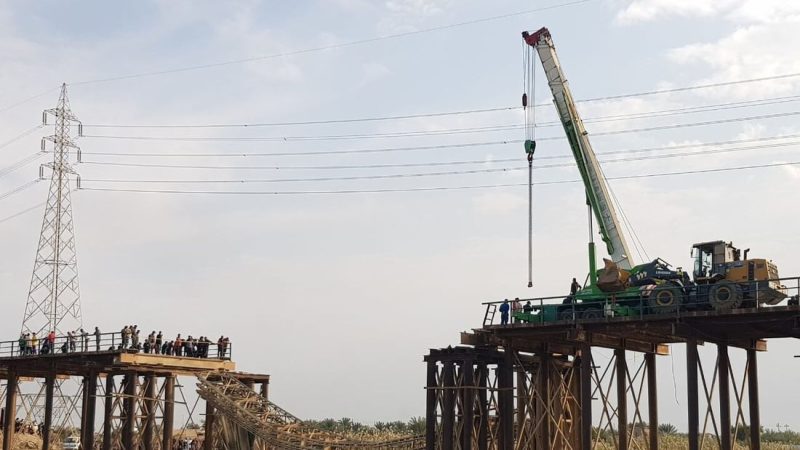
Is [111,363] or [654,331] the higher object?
[654,331]

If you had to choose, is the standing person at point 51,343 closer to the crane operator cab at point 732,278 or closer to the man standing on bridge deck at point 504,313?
the man standing on bridge deck at point 504,313

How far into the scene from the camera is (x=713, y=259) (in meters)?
36.4

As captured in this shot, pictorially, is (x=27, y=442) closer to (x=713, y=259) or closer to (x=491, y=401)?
(x=491, y=401)

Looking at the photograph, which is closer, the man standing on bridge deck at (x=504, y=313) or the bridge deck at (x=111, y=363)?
the man standing on bridge deck at (x=504, y=313)

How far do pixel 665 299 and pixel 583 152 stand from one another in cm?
1001

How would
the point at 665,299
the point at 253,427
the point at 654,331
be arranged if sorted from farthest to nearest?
1. the point at 253,427
2. the point at 654,331
3. the point at 665,299

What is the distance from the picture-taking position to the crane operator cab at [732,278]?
3375 cm

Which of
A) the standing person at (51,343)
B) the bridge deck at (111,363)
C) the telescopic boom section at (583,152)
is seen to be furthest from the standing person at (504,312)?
the standing person at (51,343)

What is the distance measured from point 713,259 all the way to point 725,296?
2541mm

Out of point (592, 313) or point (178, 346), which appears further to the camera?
point (178, 346)

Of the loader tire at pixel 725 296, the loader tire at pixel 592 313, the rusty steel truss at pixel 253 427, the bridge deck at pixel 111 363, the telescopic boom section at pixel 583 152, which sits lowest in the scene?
the rusty steel truss at pixel 253 427

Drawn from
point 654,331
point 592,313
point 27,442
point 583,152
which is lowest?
point 27,442

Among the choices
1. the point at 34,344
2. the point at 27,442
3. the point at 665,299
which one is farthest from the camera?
the point at 27,442

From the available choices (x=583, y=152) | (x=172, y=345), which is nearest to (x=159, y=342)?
(x=172, y=345)
